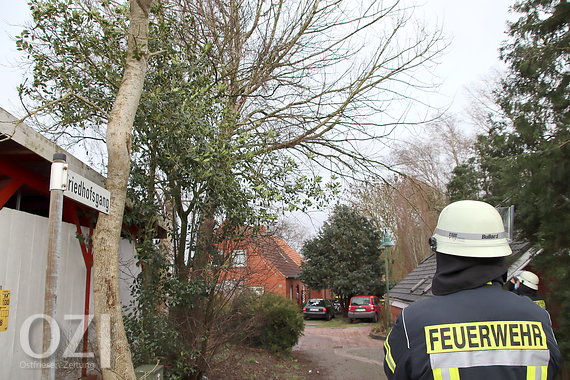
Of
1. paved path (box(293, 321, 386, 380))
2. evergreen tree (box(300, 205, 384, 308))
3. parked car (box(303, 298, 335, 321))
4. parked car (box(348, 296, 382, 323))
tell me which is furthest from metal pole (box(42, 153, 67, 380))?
parked car (box(303, 298, 335, 321))

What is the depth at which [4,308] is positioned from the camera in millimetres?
4875

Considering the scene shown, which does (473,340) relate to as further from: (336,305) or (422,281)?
(336,305)

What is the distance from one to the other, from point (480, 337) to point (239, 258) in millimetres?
7735

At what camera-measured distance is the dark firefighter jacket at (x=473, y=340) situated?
1794mm

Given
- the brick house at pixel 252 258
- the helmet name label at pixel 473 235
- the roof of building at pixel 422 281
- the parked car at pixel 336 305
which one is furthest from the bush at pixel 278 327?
the parked car at pixel 336 305

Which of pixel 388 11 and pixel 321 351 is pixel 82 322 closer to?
pixel 388 11

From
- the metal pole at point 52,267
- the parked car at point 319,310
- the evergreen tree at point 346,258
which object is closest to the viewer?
the metal pole at point 52,267

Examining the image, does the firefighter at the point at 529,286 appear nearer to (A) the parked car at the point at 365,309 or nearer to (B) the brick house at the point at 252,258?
(B) the brick house at the point at 252,258

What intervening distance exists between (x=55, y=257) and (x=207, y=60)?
269 inches

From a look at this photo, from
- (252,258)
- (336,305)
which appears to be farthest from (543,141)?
(336,305)

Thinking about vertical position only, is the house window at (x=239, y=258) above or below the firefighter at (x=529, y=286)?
above

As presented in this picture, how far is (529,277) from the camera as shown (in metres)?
5.99

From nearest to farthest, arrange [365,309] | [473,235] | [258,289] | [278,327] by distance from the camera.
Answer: [473,235], [258,289], [278,327], [365,309]

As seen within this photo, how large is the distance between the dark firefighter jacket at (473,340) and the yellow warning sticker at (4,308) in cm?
442
